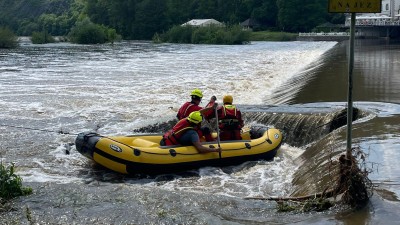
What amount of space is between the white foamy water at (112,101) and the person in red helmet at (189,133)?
498mm

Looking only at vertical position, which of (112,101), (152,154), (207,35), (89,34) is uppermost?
(89,34)

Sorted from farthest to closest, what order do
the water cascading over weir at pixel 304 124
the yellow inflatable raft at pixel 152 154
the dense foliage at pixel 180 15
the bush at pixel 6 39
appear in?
the dense foliage at pixel 180 15 < the bush at pixel 6 39 < the water cascading over weir at pixel 304 124 < the yellow inflatable raft at pixel 152 154

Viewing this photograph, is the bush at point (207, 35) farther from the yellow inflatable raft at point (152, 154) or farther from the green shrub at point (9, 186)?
the green shrub at point (9, 186)

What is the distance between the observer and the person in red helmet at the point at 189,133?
981cm

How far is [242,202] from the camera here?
22.9ft

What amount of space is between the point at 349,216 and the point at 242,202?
1542mm

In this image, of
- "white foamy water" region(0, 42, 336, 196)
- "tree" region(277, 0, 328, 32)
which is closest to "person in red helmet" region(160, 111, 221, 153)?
"white foamy water" region(0, 42, 336, 196)

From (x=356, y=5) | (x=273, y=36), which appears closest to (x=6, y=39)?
(x=273, y=36)

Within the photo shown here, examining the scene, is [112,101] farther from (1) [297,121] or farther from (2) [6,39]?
(2) [6,39]

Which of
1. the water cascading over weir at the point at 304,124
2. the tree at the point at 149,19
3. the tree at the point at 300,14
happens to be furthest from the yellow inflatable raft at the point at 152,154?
the tree at the point at 149,19

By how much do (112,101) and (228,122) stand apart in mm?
8661

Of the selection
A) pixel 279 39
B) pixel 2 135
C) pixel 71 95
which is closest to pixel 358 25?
pixel 279 39

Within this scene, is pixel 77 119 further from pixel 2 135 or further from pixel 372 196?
pixel 372 196

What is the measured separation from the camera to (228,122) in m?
10.8
